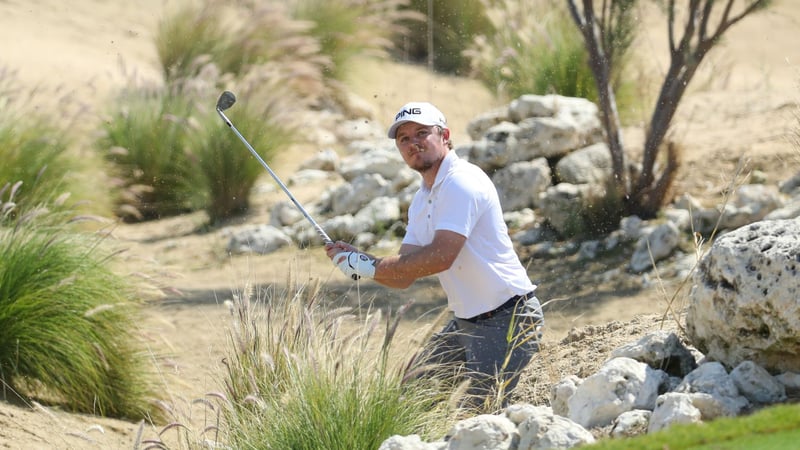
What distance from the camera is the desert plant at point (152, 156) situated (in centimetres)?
1212

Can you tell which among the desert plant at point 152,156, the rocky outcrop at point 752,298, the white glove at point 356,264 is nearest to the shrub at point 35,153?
the desert plant at point 152,156

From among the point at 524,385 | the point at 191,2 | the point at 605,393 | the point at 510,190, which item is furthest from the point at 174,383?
the point at 191,2

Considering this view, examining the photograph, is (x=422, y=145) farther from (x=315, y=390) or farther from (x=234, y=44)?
(x=234, y=44)

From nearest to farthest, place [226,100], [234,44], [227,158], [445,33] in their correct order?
1. [226,100]
2. [227,158]
3. [234,44]
4. [445,33]

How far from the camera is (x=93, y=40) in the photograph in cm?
1786

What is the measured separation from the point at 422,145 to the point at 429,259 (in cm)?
54

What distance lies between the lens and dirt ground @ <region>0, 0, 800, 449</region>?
19.1 feet

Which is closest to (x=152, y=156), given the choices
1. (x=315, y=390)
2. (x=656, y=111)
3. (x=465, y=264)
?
(x=656, y=111)

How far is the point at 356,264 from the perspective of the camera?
484 cm

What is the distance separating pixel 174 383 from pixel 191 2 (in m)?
10.1

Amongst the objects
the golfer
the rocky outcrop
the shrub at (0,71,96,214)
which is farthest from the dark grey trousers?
the shrub at (0,71,96,214)

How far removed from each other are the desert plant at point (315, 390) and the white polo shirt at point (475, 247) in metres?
0.43

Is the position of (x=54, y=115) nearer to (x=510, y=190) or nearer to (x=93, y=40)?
(x=510, y=190)

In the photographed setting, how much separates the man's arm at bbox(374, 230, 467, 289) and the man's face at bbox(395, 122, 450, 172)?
0.39 metres
